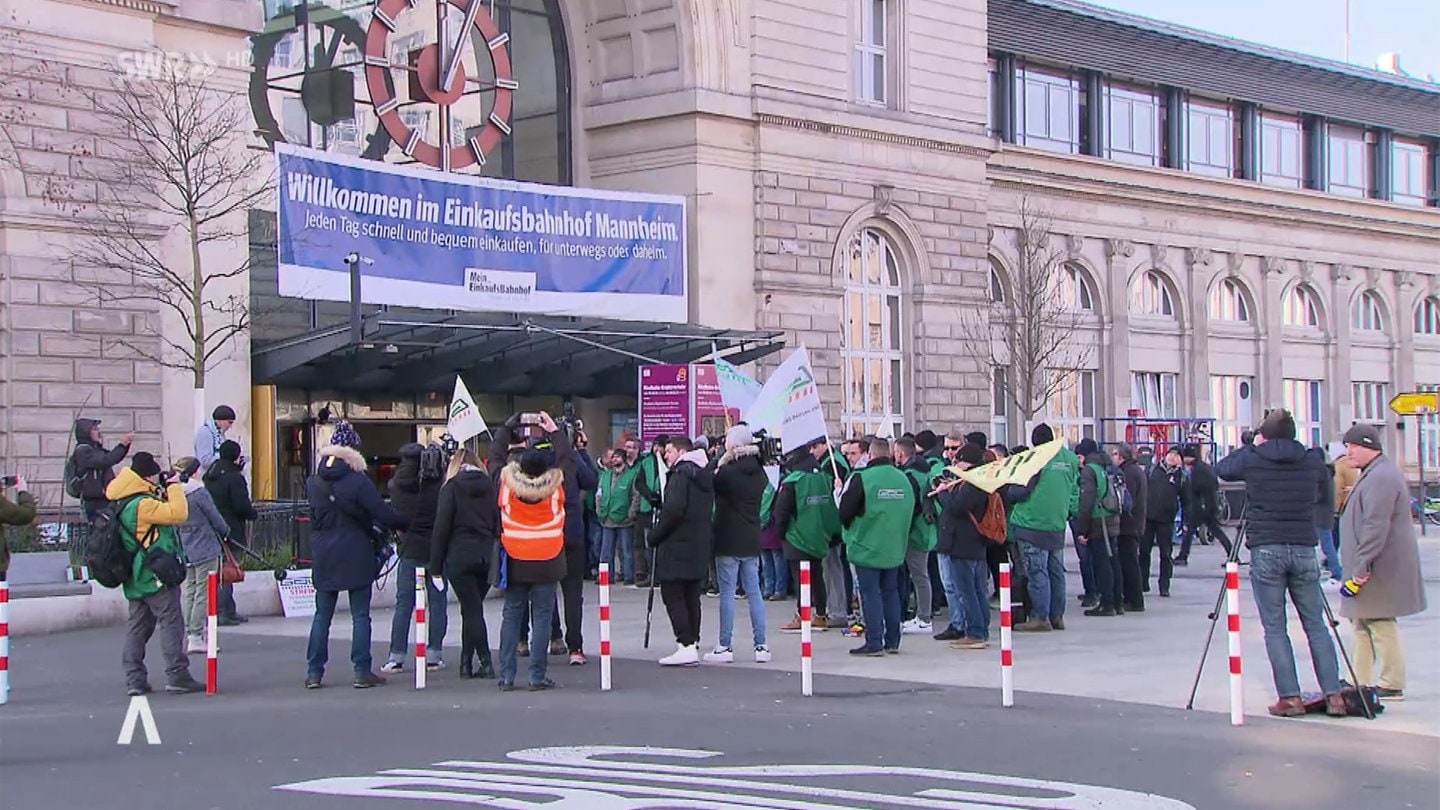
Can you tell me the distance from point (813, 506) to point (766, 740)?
19.6 ft

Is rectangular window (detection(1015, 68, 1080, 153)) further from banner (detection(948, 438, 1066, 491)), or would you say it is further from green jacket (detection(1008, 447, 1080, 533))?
banner (detection(948, 438, 1066, 491))

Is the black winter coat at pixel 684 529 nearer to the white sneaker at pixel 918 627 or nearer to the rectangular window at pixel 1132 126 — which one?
the white sneaker at pixel 918 627

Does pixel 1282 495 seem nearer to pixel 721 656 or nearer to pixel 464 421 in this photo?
pixel 721 656

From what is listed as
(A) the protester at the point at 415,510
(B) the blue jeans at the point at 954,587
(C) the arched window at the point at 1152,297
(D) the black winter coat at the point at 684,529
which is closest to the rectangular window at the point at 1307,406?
(C) the arched window at the point at 1152,297

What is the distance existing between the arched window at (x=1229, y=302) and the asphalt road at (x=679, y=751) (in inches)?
1465

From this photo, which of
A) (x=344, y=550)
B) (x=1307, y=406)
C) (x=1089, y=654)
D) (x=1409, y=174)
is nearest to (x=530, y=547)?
(x=344, y=550)

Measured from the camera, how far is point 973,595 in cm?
1716

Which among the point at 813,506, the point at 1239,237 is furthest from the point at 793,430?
the point at 1239,237

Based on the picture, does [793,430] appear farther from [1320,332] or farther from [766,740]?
[1320,332]

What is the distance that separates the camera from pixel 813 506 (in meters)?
17.7

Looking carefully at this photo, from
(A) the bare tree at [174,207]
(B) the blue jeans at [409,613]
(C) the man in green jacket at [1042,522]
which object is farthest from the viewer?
(A) the bare tree at [174,207]

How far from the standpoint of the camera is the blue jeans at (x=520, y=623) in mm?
14547

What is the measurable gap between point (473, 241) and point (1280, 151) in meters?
29.8

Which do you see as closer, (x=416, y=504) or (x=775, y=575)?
(x=416, y=504)
